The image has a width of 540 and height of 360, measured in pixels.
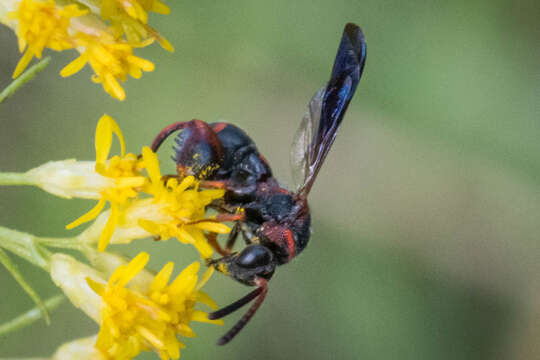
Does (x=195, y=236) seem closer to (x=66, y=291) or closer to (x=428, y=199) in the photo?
(x=66, y=291)

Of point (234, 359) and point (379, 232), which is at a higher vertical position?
point (379, 232)

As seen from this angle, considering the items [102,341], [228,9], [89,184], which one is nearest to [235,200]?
[89,184]

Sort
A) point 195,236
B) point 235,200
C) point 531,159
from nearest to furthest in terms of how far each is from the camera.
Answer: point 195,236, point 235,200, point 531,159

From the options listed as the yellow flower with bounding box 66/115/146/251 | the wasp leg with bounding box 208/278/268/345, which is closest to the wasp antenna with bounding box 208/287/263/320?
the wasp leg with bounding box 208/278/268/345

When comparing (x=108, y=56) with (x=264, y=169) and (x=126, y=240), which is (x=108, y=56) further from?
(x=264, y=169)

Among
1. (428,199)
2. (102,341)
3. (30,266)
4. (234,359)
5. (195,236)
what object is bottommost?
(234,359)

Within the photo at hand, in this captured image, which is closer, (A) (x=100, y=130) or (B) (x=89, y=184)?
(A) (x=100, y=130)

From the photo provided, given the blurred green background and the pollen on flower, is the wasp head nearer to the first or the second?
the pollen on flower
